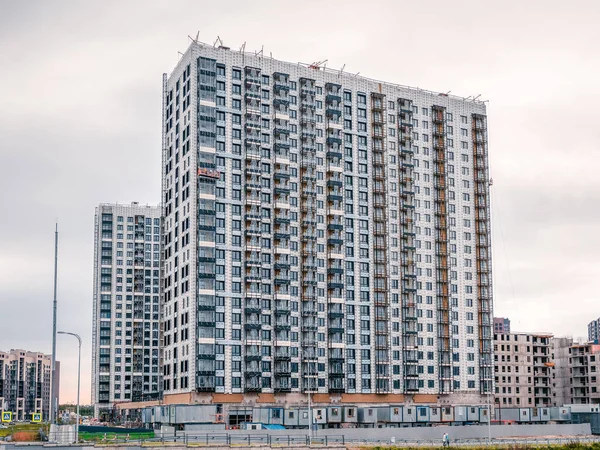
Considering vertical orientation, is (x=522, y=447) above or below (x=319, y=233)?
below

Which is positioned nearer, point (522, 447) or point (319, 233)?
point (522, 447)

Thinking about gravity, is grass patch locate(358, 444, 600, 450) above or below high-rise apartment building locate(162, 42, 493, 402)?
below

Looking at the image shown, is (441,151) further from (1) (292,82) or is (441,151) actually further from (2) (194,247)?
(2) (194,247)

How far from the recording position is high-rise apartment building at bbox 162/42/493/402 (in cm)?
15488

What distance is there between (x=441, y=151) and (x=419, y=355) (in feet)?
142

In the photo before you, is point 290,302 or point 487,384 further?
point 487,384

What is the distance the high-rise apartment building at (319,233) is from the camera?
15488 cm

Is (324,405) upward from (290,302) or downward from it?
downward

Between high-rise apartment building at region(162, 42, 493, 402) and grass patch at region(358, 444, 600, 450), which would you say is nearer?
grass patch at region(358, 444, 600, 450)

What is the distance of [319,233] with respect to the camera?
168 meters

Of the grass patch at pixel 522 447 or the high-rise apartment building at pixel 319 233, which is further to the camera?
the high-rise apartment building at pixel 319 233

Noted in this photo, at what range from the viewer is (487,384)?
180 meters

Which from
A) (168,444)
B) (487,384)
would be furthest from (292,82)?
(168,444)

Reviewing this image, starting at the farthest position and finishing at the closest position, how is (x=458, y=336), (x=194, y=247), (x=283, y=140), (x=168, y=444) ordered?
(x=458, y=336)
(x=283, y=140)
(x=194, y=247)
(x=168, y=444)
